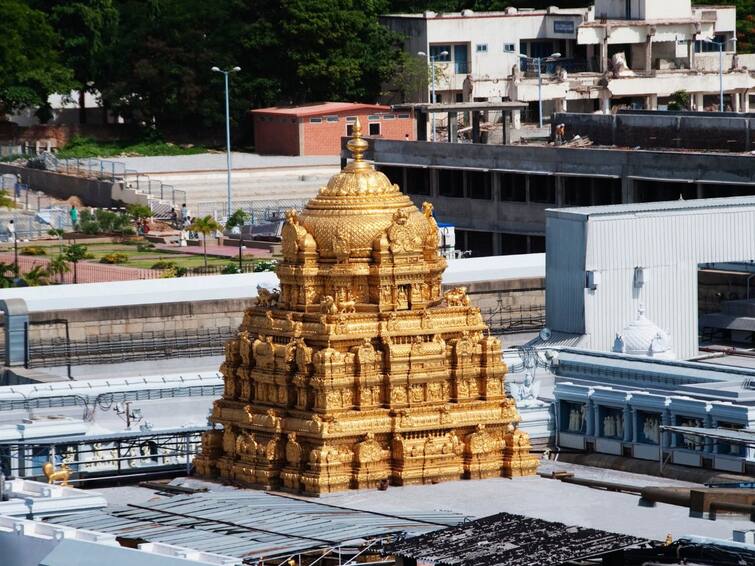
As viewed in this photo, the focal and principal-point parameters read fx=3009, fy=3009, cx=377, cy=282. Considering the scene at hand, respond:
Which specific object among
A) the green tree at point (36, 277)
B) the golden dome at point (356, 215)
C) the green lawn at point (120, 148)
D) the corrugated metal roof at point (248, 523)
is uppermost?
the golden dome at point (356, 215)

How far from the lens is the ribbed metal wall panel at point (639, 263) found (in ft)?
238

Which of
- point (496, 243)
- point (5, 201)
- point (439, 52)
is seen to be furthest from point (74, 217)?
point (439, 52)

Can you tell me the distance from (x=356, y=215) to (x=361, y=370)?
3081 mm

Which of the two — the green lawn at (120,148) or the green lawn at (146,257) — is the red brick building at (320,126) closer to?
the green lawn at (120,148)

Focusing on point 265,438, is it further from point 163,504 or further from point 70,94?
point 70,94

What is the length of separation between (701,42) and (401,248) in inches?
3876

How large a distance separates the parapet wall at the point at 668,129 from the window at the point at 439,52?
130 feet

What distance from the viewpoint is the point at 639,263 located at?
241ft

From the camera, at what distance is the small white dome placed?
2650 inches

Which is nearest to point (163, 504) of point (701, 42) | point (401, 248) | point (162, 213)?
point (401, 248)

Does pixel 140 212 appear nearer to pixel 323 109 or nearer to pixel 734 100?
pixel 323 109

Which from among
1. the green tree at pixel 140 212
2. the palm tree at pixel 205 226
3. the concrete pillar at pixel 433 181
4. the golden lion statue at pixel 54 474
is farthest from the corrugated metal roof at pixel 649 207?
the green tree at pixel 140 212

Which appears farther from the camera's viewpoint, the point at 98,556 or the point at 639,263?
the point at 639,263

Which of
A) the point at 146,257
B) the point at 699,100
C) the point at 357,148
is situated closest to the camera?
the point at 357,148
